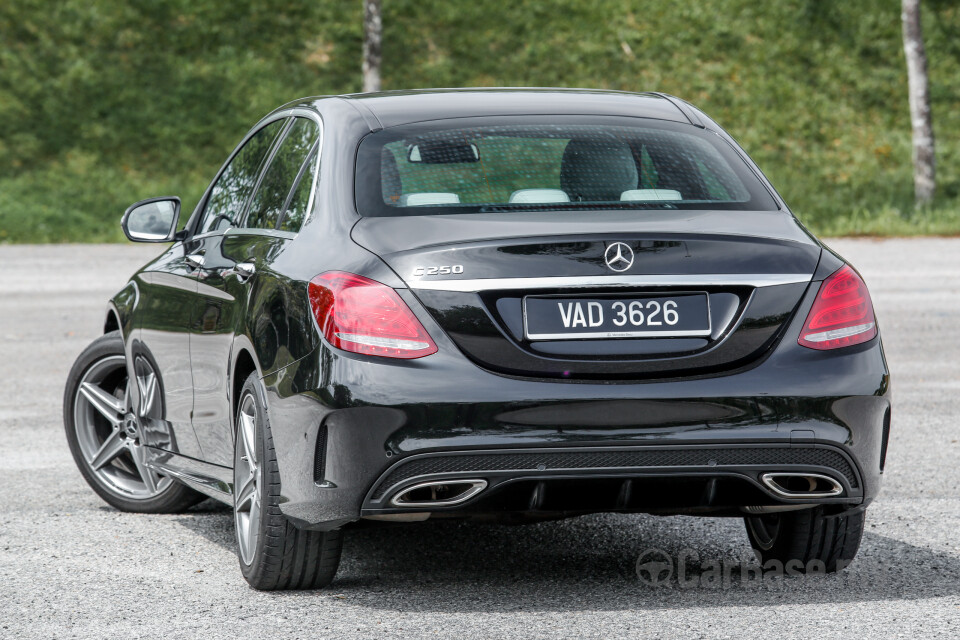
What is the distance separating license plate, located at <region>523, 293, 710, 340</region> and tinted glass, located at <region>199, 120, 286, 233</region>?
1793 millimetres

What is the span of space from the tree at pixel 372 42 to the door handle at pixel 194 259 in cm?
2099

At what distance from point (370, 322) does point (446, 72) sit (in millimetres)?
25945

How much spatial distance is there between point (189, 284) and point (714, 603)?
226 centimetres

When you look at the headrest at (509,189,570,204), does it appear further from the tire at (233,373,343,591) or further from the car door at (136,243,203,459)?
the car door at (136,243,203,459)

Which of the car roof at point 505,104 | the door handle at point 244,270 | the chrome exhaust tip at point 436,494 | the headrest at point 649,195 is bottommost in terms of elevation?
the chrome exhaust tip at point 436,494

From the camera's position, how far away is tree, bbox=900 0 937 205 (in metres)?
24.6

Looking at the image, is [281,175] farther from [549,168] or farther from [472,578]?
[472,578]

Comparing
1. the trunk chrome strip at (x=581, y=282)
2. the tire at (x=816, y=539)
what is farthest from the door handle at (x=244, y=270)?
the tire at (x=816, y=539)

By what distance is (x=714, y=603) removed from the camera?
4.67 meters

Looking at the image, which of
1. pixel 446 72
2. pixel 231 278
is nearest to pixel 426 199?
pixel 231 278

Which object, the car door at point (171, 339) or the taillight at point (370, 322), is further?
the car door at point (171, 339)

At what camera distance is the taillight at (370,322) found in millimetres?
4211

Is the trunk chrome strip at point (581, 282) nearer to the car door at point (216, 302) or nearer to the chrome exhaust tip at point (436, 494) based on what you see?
the chrome exhaust tip at point (436, 494)

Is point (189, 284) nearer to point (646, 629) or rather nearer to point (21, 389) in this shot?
point (646, 629)
